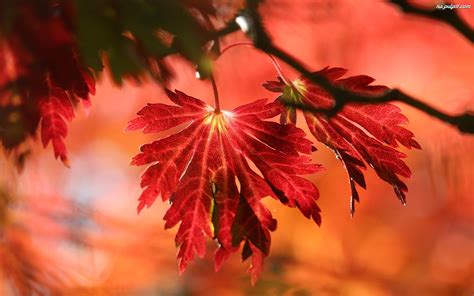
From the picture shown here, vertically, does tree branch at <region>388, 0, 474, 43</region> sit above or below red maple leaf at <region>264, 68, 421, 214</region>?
above

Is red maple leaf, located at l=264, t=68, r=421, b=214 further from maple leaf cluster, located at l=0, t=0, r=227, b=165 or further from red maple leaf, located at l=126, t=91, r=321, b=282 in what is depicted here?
maple leaf cluster, located at l=0, t=0, r=227, b=165

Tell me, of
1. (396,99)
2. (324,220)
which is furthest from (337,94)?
(324,220)

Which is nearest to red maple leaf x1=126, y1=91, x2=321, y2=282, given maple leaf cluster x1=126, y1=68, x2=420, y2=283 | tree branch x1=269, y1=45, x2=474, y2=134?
maple leaf cluster x1=126, y1=68, x2=420, y2=283

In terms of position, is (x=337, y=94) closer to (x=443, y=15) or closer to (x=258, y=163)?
(x=443, y=15)

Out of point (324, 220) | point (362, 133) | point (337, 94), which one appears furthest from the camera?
point (324, 220)

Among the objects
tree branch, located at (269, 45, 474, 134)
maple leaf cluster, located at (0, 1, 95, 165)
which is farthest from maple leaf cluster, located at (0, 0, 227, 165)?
tree branch, located at (269, 45, 474, 134)

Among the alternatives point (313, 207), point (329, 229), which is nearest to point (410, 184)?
point (329, 229)

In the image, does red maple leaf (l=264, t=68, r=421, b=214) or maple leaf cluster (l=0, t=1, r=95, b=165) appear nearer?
maple leaf cluster (l=0, t=1, r=95, b=165)
